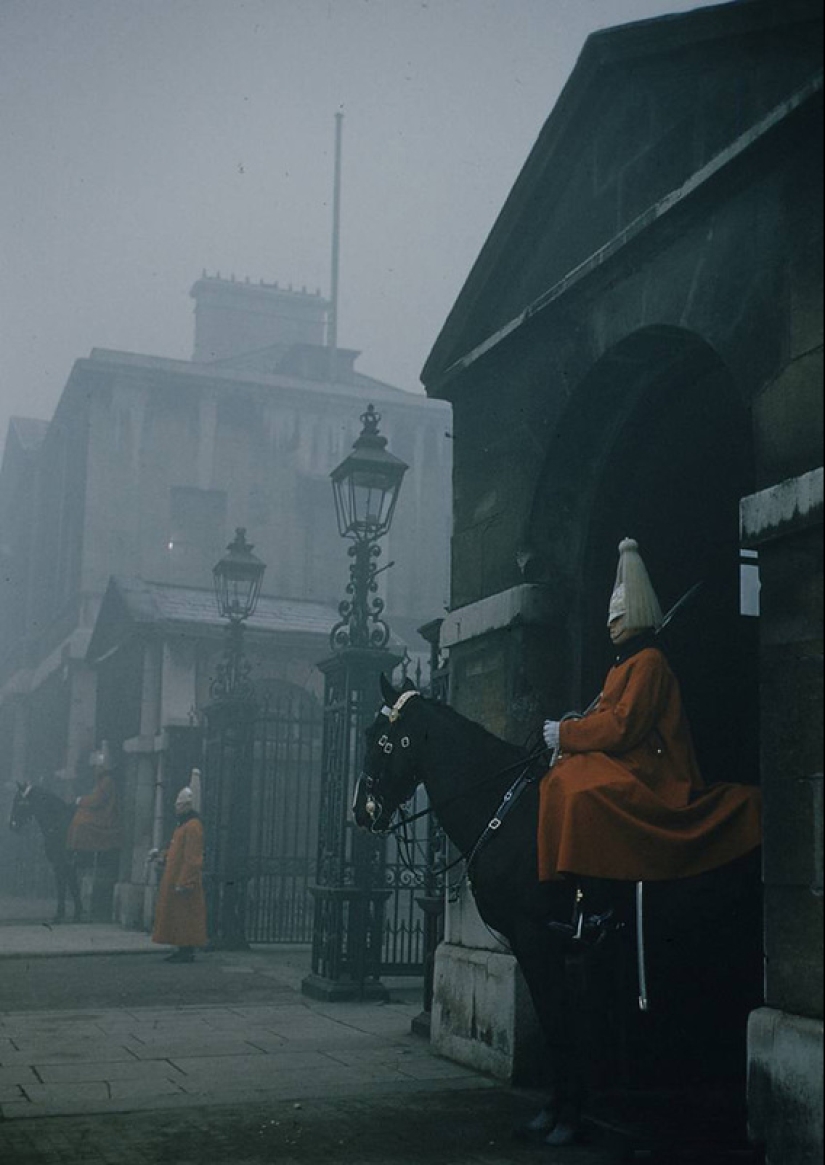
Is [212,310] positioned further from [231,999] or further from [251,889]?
[231,999]

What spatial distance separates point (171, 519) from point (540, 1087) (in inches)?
1113

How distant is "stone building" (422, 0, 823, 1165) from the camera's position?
219 inches

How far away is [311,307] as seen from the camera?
145 feet

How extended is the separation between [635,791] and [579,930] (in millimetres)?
661

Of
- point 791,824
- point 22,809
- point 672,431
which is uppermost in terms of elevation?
point 672,431

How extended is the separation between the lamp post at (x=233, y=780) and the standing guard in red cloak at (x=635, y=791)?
9598 mm

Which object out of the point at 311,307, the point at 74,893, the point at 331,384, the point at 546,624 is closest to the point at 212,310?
the point at 311,307

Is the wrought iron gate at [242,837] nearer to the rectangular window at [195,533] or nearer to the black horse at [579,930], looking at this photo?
the black horse at [579,930]

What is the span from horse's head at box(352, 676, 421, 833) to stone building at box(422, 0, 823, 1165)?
1017mm

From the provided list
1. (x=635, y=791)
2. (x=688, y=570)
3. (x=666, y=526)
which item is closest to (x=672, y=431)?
(x=666, y=526)

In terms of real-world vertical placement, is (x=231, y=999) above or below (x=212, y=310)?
below

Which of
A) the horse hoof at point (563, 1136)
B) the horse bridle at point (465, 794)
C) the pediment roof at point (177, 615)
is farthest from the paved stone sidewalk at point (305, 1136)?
the pediment roof at point (177, 615)

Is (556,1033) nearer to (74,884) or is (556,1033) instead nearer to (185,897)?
(185,897)

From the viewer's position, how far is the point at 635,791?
613 cm
